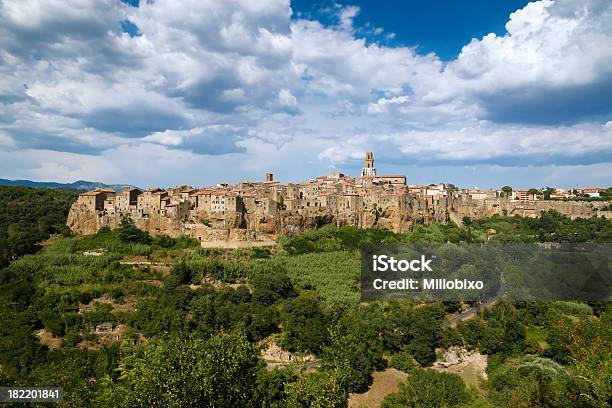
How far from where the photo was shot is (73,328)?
82.6ft

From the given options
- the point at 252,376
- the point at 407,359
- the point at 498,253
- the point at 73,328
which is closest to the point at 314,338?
the point at 407,359

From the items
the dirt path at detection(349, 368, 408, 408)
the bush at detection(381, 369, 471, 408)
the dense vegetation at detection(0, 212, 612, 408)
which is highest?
the dense vegetation at detection(0, 212, 612, 408)

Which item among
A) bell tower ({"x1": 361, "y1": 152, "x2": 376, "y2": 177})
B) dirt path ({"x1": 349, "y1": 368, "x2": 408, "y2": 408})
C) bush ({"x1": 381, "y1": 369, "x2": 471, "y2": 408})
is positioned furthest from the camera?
bell tower ({"x1": 361, "y1": 152, "x2": 376, "y2": 177})

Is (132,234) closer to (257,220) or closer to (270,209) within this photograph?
(257,220)

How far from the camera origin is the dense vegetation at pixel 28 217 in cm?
3634

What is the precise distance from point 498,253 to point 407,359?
16159mm

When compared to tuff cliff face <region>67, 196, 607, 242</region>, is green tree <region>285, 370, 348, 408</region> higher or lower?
lower

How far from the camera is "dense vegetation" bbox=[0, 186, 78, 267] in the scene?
119 feet

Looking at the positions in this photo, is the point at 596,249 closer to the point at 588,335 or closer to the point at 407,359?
the point at 588,335

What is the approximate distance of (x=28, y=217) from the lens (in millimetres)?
44281

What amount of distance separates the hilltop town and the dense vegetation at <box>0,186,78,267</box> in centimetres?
261

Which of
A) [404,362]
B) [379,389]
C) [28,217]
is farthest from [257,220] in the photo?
[28,217]

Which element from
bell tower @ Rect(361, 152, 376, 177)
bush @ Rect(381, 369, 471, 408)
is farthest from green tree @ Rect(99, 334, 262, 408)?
bell tower @ Rect(361, 152, 376, 177)

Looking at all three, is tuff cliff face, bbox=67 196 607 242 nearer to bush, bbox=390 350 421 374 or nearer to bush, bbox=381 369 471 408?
bush, bbox=390 350 421 374
